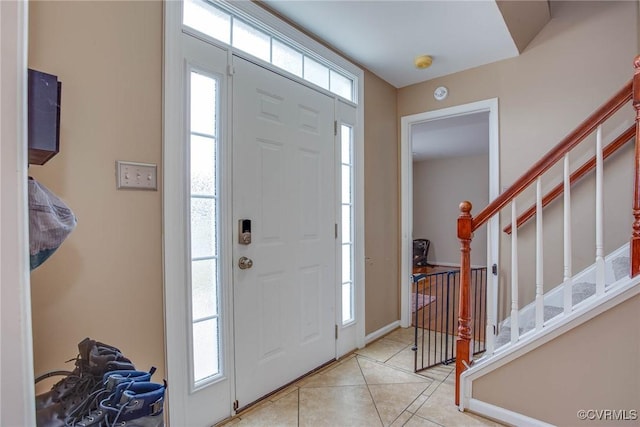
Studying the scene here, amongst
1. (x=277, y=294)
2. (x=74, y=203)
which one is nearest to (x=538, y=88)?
(x=277, y=294)

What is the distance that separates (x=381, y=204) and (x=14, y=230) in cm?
263

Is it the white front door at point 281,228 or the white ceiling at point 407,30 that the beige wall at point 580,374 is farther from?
the white ceiling at point 407,30

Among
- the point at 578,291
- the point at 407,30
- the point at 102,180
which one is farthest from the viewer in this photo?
the point at 407,30

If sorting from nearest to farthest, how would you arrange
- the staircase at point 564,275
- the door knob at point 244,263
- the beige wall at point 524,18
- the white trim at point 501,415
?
1. the staircase at point 564,275
2. the white trim at point 501,415
3. the door knob at point 244,263
4. the beige wall at point 524,18

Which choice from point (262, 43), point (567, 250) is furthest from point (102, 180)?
point (567, 250)

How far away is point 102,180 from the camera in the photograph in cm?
128

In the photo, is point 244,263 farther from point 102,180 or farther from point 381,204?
point 381,204

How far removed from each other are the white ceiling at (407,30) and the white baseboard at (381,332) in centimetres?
236

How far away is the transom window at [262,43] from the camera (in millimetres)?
1632

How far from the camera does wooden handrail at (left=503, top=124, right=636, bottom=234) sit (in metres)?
2.04

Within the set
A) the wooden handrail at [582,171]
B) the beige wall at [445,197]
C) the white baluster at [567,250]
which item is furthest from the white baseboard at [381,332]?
the beige wall at [445,197]

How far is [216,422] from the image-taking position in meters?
1.66

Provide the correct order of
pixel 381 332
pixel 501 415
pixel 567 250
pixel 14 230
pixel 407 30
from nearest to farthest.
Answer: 1. pixel 14 230
2. pixel 567 250
3. pixel 501 415
4. pixel 407 30
5. pixel 381 332

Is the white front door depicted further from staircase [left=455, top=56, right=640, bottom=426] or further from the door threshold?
staircase [left=455, top=56, right=640, bottom=426]
